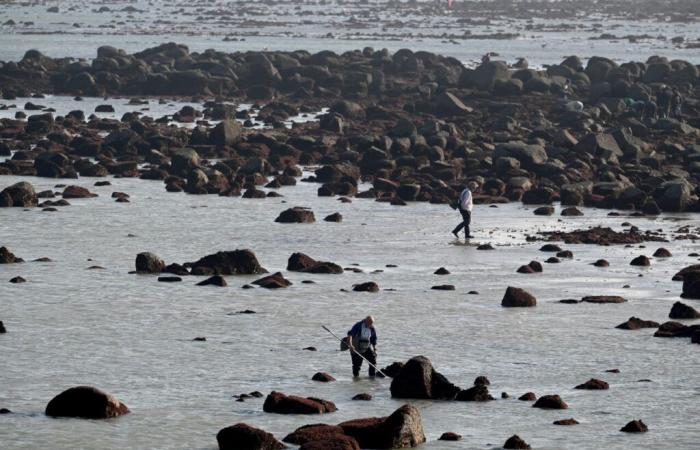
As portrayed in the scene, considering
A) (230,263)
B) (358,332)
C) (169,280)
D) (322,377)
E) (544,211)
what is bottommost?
(544,211)

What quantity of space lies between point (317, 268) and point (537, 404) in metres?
16.2

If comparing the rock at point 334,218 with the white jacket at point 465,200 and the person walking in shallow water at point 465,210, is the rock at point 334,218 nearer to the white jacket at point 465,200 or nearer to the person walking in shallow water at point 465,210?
the person walking in shallow water at point 465,210

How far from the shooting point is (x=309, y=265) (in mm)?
46156

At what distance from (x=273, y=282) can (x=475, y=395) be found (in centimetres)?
1340

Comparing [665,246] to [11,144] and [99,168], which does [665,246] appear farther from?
[11,144]

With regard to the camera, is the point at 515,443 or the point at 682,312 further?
the point at 682,312

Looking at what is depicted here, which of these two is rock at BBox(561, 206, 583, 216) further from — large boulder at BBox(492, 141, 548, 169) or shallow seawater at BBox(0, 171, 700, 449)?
large boulder at BBox(492, 141, 548, 169)

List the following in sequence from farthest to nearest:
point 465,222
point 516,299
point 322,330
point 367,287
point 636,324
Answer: point 465,222 < point 367,287 < point 516,299 < point 636,324 < point 322,330

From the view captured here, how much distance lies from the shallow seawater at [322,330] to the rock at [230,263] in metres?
0.44

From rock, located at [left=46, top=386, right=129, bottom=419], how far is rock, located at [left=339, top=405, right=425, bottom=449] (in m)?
4.84

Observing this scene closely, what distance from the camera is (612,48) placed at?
15925 cm

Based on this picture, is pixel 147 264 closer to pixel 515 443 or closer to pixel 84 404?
pixel 84 404

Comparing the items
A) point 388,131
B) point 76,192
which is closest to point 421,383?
point 76,192

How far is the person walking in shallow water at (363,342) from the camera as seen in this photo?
32031 mm
